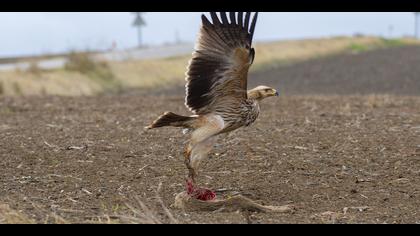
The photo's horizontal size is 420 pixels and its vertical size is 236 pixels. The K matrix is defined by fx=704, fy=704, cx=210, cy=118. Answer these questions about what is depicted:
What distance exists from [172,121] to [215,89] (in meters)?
0.51

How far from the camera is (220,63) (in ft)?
21.0

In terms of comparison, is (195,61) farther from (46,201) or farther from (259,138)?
(259,138)

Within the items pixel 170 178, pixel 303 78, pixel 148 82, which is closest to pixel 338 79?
pixel 303 78

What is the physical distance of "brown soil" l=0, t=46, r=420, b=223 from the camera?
6.16 metres

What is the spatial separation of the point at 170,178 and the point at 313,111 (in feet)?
21.0

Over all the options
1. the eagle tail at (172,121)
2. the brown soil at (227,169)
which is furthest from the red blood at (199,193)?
the eagle tail at (172,121)

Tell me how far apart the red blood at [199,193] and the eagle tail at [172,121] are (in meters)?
0.54

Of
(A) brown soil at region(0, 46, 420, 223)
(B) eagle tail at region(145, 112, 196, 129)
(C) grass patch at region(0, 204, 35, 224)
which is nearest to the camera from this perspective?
(C) grass patch at region(0, 204, 35, 224)

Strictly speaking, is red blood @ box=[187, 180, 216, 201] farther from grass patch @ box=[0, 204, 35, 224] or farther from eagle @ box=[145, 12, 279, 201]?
grass patch @ box=[0, 204, 35, 224]

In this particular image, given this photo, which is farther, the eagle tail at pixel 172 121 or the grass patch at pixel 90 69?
the grass patch at pixel 90 69

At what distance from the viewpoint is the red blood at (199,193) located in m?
6.43

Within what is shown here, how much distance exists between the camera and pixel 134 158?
8.52 meters

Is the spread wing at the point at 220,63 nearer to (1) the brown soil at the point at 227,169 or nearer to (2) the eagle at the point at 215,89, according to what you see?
(2) the eagle at the point at 215,89

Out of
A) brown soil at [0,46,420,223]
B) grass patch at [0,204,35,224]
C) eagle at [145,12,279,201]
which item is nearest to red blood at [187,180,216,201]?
eagle at [145,12,279,201]
